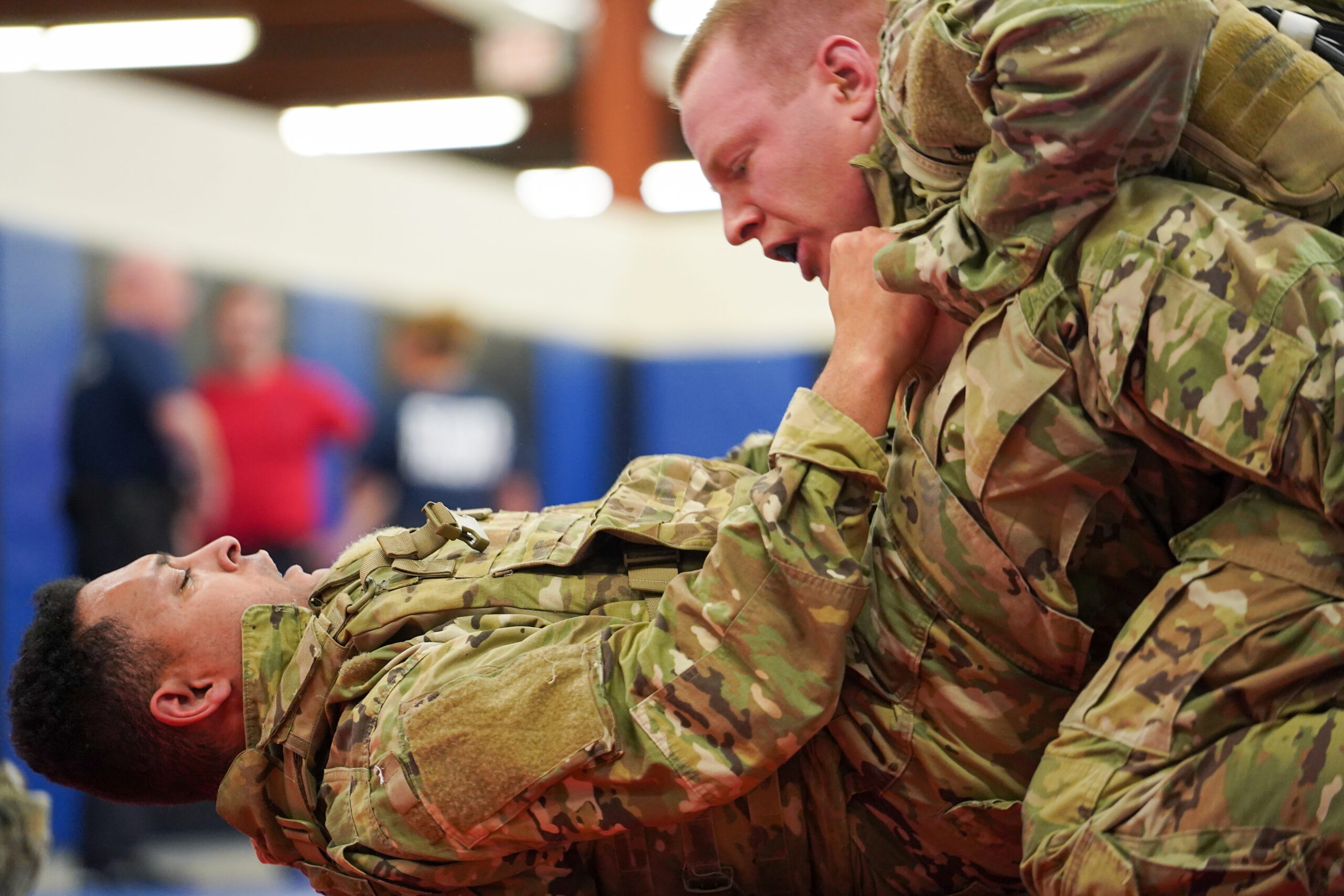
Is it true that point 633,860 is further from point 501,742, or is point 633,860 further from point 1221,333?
point 1221,333

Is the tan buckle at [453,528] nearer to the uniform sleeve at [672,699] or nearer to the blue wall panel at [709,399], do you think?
the uniform sleeve at [672,699]

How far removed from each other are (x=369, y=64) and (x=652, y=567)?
694 cm

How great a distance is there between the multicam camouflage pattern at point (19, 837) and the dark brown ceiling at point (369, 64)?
4248mm

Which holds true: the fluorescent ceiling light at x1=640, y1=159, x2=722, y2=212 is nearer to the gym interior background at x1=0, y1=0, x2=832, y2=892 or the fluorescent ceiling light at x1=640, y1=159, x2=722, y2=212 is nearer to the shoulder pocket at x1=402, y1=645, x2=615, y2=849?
the gym interior background at x1=0, y1=0, x2=832, y2=892

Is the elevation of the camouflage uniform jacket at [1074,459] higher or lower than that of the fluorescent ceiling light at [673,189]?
higher

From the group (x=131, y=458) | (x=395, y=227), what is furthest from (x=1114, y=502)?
(x=395, y=227)

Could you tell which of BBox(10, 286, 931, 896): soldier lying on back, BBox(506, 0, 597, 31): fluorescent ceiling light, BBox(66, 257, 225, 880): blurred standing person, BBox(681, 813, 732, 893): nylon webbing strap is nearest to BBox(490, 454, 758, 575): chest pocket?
BBox(10, 286, 931, 896): soldier lying on back

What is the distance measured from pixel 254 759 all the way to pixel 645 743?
0.62m

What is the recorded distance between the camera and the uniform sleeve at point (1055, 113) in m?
1.30

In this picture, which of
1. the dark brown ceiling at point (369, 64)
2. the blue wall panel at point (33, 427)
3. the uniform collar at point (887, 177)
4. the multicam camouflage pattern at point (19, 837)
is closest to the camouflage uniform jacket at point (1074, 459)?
the uniform collar at point (887, 177)

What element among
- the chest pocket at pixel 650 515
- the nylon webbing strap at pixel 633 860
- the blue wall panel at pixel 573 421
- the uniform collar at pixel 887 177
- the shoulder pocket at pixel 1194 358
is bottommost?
the blue wall panel at pixel 573 421

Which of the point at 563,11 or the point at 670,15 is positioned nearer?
the point at 670,15

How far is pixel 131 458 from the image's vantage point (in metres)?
4.30

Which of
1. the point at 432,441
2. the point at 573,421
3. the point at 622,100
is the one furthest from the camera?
the point at 622,100
